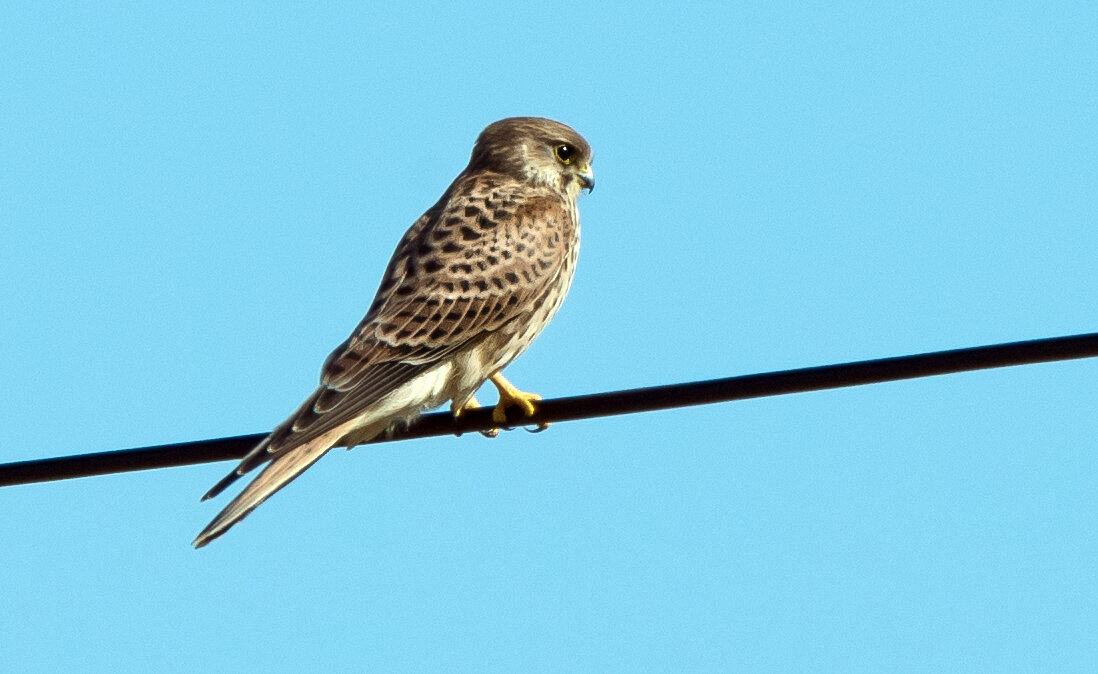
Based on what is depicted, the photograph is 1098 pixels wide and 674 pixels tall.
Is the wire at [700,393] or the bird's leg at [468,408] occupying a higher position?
the bird's leg at [468,408]

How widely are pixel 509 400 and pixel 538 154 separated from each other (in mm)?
1592

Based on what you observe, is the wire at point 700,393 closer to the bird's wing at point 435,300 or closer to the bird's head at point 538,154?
the bird's wing at point 435,300

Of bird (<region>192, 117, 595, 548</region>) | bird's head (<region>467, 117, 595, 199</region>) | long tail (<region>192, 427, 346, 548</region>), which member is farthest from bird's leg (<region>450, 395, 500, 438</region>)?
bird's head (<region>467, 117, 595, 199</region>)

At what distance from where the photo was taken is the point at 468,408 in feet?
21.5

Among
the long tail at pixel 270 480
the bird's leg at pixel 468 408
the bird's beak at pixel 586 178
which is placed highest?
the bird's beak at pixel 586 178

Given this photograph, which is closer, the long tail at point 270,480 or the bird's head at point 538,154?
the long tail at point 270,480

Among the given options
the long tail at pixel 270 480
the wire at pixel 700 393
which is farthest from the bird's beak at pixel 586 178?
the wire at pixel 700 393

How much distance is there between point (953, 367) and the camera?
3830 mm

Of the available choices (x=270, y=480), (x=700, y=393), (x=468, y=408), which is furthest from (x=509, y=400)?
(x=700, y=393)

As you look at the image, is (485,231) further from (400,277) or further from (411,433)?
(411,433)

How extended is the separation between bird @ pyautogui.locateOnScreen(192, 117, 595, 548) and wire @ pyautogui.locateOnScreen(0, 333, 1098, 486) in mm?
545

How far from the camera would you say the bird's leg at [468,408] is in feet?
20.3

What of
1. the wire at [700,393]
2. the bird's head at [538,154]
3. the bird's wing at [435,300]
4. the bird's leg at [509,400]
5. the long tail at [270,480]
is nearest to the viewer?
the wire at [700,393]

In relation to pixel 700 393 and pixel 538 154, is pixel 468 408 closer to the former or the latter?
pixel 538 154
